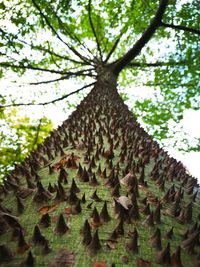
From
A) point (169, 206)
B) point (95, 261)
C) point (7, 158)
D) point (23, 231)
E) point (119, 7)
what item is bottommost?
point (95, 261)

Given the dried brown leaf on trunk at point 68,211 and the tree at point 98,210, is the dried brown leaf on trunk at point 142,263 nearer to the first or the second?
the tree at point 98,210

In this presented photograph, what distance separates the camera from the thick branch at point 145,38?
5.64m

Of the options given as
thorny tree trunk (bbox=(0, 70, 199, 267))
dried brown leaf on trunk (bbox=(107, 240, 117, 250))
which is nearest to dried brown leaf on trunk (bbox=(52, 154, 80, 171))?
thorny tree trunk (bbox=(0, 70, 199, 267))

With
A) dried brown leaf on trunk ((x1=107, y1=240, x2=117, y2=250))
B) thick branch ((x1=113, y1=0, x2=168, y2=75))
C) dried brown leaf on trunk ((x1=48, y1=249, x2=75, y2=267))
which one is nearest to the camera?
dried brown leaf on trunk ((x1=48, y1=249, x2=75, y2=267))

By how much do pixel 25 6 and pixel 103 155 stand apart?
4.99 metres

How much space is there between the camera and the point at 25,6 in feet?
21.1

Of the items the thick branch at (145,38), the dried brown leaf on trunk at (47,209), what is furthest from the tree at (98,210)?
the thick branch at (145,38)

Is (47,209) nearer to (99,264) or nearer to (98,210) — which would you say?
(98,210)

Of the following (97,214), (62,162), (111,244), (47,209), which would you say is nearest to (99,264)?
(111,244)

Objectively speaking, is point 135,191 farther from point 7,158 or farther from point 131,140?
point 7,158

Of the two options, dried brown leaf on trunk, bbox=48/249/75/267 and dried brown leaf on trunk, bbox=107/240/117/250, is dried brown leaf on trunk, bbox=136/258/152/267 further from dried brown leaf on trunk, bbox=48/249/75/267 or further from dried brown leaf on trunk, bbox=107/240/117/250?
dried brown leaf on trunk, bbox=48/249/75/267

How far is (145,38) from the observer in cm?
673

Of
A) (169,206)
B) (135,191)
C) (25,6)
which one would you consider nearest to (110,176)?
(135,191)

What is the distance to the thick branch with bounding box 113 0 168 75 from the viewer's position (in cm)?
564
